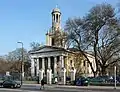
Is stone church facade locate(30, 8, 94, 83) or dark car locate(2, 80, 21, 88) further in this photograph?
stone church facade locate(30, 8, 94, 83)

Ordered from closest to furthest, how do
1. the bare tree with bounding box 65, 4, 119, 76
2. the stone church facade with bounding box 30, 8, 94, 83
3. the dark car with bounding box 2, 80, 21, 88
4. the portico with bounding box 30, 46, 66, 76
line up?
1. the dark car with bounding box 2, 80, 21, 88
2. the bare tree with bounding box 65, 4, 119, 76
3. the portico with bounding box 30, 46, 66, 76
4. the stone church facade with bounding box 30, 8, 94, 83

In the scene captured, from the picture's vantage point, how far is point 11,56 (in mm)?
128000

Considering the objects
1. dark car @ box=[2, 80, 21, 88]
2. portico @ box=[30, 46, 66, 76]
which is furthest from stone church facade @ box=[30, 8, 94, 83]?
dark car @ box=[2, 80, 21, 88]

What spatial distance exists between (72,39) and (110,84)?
18.0 meters

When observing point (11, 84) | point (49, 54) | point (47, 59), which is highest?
point (49, 54)

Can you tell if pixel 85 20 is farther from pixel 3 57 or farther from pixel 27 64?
pixel 3 57

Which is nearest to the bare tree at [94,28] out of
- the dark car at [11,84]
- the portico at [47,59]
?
the dark car at [11,84]

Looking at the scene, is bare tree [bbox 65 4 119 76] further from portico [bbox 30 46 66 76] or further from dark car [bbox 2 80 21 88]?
portico [bbox 30 46 66 76]

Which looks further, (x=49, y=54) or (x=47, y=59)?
(x=47, y=59)

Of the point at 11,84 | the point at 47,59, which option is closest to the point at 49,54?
the point at 47,59

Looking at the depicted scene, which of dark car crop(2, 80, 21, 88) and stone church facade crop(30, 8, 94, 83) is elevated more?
stone church facade crop(30, 8, 94, 83)

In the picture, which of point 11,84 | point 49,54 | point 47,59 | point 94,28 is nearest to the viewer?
point 11,84

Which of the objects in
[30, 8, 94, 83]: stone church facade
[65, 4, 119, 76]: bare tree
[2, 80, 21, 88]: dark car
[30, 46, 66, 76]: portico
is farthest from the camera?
[30, 8, 94, 83]: stone church facade

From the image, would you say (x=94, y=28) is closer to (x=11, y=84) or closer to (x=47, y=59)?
(x=11, y=84)
